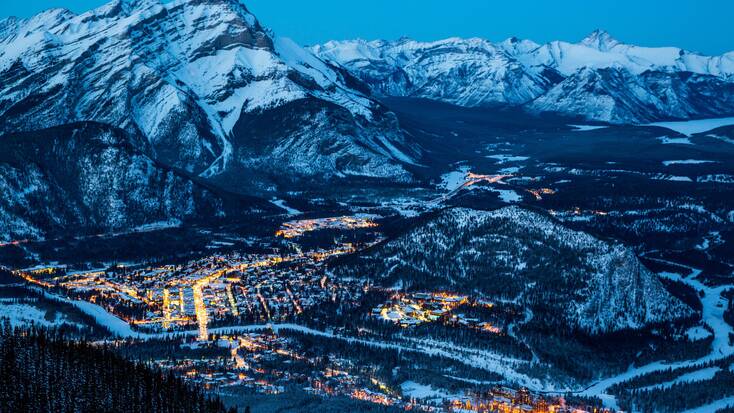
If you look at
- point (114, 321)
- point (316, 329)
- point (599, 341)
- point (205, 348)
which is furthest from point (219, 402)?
point (599, 341)

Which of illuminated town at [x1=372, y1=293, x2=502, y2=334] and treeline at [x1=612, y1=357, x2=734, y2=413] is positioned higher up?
illuminated town at [x1=372, y1=293, x2=502, y2=334]

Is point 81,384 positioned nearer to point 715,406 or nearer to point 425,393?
point 425,393

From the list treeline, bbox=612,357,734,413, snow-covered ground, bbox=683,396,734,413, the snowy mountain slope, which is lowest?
snow-covered ground, bbox=683,396,734,413

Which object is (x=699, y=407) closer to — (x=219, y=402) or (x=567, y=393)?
(x=567, y=393)

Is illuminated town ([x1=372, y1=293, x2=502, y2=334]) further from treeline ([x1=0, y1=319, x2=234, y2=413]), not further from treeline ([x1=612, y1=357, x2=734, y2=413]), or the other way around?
treeline ([x1=0, y1=319, x2=234, y2=413])

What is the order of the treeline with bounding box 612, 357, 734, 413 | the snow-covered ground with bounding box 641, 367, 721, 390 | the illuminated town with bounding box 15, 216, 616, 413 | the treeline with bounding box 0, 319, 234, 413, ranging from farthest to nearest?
the snow-covered ground with bounding box 641, 367, 721, 390 → the treeline with bounding box 612, 357, 734, 413 → the illuminated town with bounding box 15, 216, 616, 413 → the treeline with bounding box 0, 319, 234, 413

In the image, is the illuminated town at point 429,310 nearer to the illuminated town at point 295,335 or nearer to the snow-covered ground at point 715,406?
the illuminated town at point 295,335

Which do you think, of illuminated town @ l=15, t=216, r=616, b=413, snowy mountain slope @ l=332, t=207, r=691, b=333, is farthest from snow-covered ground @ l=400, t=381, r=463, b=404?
snowy mountain slope @ l=332, t=207, r=691, b=333

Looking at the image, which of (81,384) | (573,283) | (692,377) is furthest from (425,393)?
(573,283)

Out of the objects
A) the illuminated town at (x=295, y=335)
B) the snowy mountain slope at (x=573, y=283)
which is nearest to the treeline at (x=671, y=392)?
the illuminated town at (x=295, y=335)
